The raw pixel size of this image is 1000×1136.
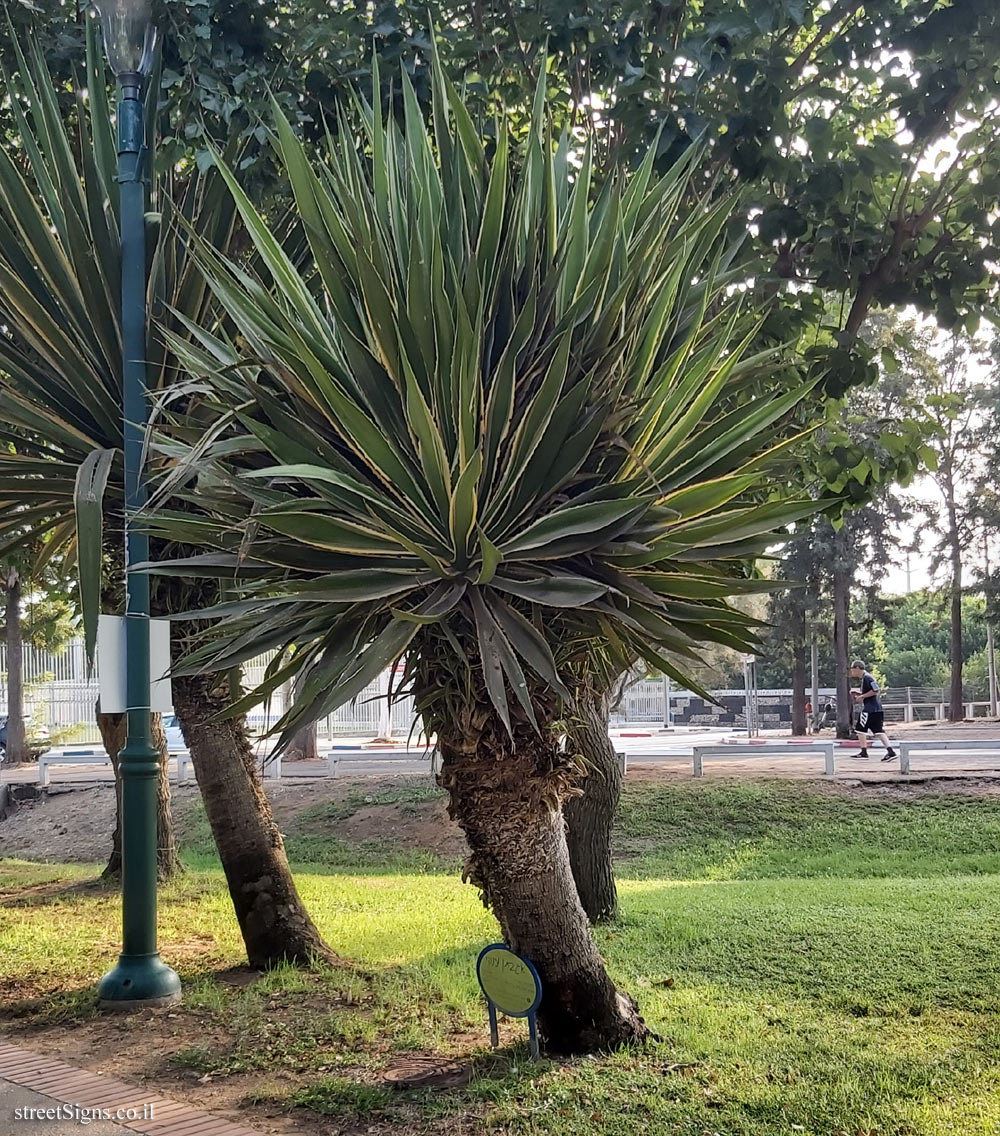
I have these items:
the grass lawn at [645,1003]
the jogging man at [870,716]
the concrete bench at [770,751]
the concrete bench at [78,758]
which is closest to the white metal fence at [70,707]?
the concrete bench at [78,758]

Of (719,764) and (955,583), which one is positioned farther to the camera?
(955,583)

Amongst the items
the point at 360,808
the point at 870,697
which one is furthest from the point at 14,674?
the point at 870,697

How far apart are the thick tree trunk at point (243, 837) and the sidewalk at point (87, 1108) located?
2.06 meters

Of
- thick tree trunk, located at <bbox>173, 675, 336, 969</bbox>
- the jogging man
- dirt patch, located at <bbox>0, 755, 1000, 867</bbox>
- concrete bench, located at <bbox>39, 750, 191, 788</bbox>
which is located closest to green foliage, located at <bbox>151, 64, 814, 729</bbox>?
thick tree trunk, located at <bbox>173, 675, 336, 969</bbox>

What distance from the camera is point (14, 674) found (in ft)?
84.8

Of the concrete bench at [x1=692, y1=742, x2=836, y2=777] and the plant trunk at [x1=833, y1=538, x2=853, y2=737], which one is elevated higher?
the plant trunk at [x1=833, y1=538, x2=853, y2=737]

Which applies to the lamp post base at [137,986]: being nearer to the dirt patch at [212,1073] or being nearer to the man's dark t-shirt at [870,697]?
the dirt patch at [212,1073]

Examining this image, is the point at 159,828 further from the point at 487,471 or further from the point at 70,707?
the point at 70,707

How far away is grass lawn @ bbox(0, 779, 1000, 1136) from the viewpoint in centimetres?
461

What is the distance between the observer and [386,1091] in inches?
195

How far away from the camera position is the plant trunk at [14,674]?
24734mm

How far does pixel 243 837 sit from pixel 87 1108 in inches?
111

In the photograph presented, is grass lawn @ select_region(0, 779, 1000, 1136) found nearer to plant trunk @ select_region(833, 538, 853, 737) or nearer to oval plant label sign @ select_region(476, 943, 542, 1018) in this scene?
oval plant label sign @ select_region(476, 943, 542, 1018)

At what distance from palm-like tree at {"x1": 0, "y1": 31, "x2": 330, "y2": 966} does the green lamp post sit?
Result: 17 cm
